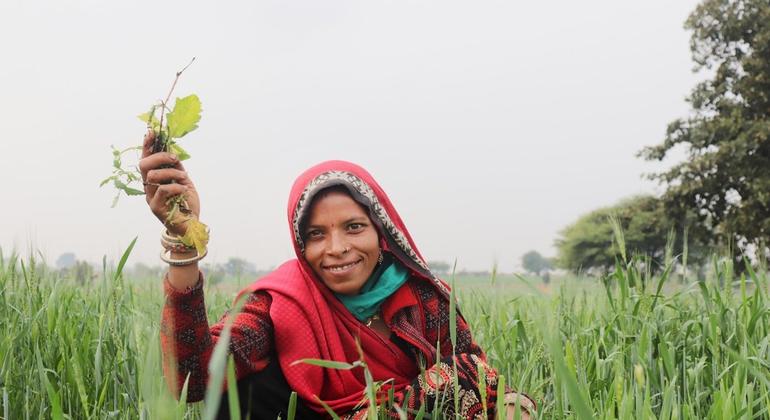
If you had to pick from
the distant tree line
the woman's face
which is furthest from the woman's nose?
the distant tree line

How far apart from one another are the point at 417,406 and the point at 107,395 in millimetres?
1000

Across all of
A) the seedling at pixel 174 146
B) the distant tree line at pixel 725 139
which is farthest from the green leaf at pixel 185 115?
the distant tree line at pixel 725 139

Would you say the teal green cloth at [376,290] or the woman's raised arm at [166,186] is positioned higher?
the woman's raised arm at [166,186]

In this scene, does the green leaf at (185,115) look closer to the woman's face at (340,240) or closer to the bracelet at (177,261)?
the bracelet at (177,261)

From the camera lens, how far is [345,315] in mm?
2258

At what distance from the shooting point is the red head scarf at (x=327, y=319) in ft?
7.11

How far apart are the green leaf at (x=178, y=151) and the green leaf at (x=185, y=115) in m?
0.07

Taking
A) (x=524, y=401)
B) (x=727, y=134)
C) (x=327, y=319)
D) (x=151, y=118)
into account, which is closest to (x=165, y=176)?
(x=151, y=118)

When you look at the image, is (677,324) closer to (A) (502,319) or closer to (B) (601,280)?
(B) (601,280)

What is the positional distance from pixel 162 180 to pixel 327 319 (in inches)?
31.2

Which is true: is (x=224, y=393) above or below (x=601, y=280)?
below

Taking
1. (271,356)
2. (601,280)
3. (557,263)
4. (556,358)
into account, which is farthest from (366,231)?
(557,263)

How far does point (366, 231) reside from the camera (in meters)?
2.18

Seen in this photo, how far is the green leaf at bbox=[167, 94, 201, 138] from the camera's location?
152cm
